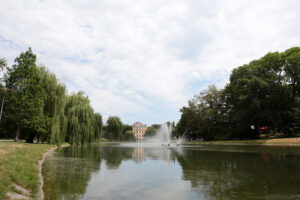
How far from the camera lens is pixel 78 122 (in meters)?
32.7

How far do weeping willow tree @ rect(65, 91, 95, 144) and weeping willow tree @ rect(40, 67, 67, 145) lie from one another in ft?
15.5

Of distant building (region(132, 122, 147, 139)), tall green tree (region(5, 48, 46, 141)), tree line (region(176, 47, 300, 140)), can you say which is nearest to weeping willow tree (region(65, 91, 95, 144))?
tall green tree (region(5, 48, 46, 141))

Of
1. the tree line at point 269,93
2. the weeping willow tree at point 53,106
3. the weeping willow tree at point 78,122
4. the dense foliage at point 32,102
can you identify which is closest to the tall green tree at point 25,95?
the dense foliage at point 32,102

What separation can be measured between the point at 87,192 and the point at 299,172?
8827 millimetres

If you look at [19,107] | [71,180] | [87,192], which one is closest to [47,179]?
[71,180]

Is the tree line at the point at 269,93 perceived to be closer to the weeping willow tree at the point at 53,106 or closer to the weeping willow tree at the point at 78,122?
the weeping willow tree at the point at 78,122

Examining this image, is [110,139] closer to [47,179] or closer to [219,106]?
[219,106]

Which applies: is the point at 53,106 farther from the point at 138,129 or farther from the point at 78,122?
the point at 138,129

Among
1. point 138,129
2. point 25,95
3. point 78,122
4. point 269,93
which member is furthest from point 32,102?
point 138,129

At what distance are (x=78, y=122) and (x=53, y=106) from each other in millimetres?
7345

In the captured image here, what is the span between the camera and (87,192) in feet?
22.0

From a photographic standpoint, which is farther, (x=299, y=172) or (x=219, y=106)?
(x=219, y=106)

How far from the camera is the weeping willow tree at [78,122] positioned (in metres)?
31.8

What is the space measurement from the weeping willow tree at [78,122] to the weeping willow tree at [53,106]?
15.5 feet
